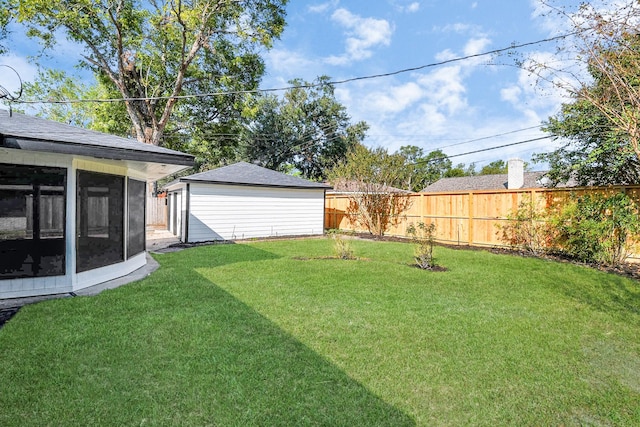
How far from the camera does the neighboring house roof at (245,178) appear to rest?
10992 mm

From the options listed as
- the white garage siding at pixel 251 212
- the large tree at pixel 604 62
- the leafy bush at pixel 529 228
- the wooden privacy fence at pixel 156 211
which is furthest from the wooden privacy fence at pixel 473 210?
the wooden privacy fence at pixel 156 211

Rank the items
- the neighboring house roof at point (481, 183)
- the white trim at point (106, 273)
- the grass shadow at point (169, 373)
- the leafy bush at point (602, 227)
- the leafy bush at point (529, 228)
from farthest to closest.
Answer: the neighboring house roof at point (481, 183) → the leafy bush at point (529, 228) → the leafy bush at point (602, 227) → the white trim at point (106, 273) → the grass shadow at point (169, 373)

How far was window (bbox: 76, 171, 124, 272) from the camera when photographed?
16.4 feet

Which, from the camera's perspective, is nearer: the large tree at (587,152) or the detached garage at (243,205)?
the large tree at (587,152)

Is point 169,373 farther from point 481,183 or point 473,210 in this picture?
point 481,183

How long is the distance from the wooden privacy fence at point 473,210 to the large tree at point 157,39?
9864 mm

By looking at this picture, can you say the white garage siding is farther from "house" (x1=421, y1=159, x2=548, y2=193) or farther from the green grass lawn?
"house" (x1=421, y1=159, x2=548, y2=193)

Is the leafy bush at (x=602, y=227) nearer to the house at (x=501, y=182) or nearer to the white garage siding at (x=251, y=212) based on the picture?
the house at (x=501, y=182)

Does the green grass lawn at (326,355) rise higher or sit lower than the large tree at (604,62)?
lower

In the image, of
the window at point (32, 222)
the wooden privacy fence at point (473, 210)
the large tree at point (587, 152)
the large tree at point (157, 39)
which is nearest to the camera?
the window at point (32, 222)

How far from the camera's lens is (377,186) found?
12500mm

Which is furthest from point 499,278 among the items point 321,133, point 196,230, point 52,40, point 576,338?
point 321,133

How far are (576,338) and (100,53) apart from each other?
19.0 metres

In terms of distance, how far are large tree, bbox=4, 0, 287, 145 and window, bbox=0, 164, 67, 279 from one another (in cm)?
837
